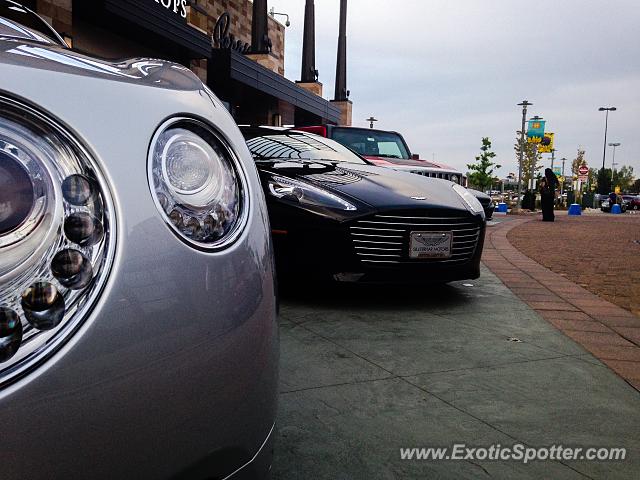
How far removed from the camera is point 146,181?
0.83 m

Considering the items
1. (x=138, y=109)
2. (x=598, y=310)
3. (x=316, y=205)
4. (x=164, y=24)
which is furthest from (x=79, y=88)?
(x=164, y=24)

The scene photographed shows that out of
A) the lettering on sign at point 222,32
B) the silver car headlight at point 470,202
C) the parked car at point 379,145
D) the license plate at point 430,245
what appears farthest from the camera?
the lettering on sign at point 222,32

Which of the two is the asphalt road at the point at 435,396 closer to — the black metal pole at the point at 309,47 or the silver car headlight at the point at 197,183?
the silver car headlight at the point at 197,183

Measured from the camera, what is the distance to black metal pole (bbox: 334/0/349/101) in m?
27.3

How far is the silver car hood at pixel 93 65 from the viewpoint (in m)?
0.81

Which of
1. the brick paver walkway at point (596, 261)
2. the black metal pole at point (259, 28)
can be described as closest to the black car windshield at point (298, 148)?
the brick paver walkway at point (596, 261)

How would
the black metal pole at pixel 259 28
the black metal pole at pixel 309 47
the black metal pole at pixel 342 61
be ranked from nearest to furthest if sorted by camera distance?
1. the black metal pole at pixel 259 28
2. the black metal pole at pixel 309 47
3. the black metal pole at pixel 342 61

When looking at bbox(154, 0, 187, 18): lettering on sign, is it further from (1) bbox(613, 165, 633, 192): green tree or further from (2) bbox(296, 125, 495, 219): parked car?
(1) bbox(613, 165, 633, 192): green tree

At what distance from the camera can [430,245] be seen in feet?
11.1

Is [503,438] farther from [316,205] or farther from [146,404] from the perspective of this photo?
[316,205]

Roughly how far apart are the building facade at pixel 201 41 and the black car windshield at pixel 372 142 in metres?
3.28

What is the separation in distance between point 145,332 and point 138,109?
35 centimetres

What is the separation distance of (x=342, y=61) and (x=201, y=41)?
17.0 m

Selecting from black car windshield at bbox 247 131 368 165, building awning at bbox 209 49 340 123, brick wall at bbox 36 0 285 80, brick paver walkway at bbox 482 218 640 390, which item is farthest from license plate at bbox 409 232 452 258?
building awning at bbox 209 49 340 123
